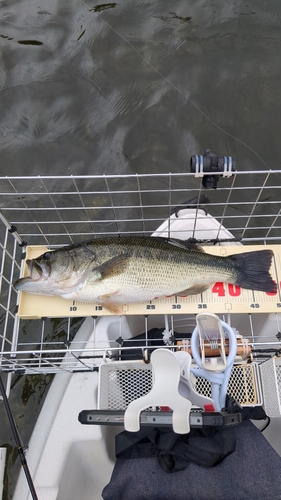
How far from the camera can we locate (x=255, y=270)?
101 inches

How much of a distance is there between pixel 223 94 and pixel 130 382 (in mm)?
3708

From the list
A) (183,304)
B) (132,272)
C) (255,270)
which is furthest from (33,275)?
(255,270)

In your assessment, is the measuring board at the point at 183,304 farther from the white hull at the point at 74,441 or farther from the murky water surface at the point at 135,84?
the murky water surface at the point at 135,84

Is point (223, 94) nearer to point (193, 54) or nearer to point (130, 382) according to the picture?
point (193, 54)

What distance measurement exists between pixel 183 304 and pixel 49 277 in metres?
0.95

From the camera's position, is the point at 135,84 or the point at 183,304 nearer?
the point at 183,304

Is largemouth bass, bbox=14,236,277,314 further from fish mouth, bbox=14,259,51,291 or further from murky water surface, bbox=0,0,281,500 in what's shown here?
murky water surface, bbox=0,0,281,500

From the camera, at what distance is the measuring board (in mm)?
2543

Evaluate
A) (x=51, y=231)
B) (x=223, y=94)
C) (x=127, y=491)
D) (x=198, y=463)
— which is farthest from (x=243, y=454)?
(x=223, y=94)

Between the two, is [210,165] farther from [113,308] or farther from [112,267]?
[113,308]

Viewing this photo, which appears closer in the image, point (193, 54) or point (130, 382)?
point (130, 382)

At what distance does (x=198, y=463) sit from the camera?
5.64 ft

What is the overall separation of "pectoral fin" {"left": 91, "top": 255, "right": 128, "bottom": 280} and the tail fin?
0.78m

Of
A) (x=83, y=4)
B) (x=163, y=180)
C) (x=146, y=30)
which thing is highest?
(x=83, y=4)
